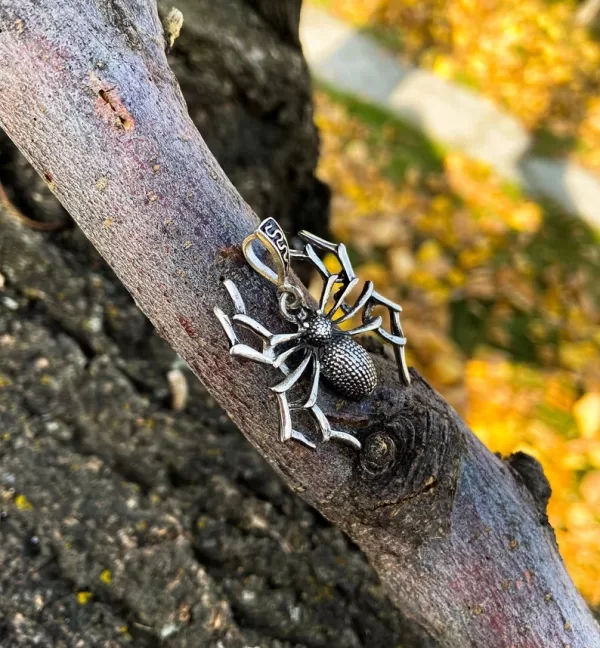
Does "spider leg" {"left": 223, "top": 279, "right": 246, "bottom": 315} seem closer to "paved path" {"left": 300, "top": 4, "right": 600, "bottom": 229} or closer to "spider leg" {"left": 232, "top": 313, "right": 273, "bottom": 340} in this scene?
"spider leg" {"left": 232, "top": 313, "right": 273, "bottom": 340}

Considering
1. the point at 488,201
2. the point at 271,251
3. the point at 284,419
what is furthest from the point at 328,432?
the point at 488,201

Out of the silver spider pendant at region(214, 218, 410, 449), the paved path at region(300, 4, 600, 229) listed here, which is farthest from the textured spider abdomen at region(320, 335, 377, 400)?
the paved path at region(300, 4, 600, 229)

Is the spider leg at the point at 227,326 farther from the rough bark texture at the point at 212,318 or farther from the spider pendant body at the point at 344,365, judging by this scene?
the spider pendant body at the point at 344,365

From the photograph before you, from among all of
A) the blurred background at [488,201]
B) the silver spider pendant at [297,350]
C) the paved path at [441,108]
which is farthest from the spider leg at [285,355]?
the paved path at [441,108]

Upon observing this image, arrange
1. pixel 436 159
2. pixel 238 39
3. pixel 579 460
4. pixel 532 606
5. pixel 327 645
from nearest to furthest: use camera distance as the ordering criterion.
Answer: pixel 532 606 < pixel 327 645 < pixel 238 39 < pixel 579 460 < pixel 436 159

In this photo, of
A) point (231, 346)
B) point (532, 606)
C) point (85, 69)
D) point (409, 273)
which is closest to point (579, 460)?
point (409, 273)

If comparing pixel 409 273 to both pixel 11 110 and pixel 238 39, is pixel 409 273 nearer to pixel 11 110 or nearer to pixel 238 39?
pixel 238 39
